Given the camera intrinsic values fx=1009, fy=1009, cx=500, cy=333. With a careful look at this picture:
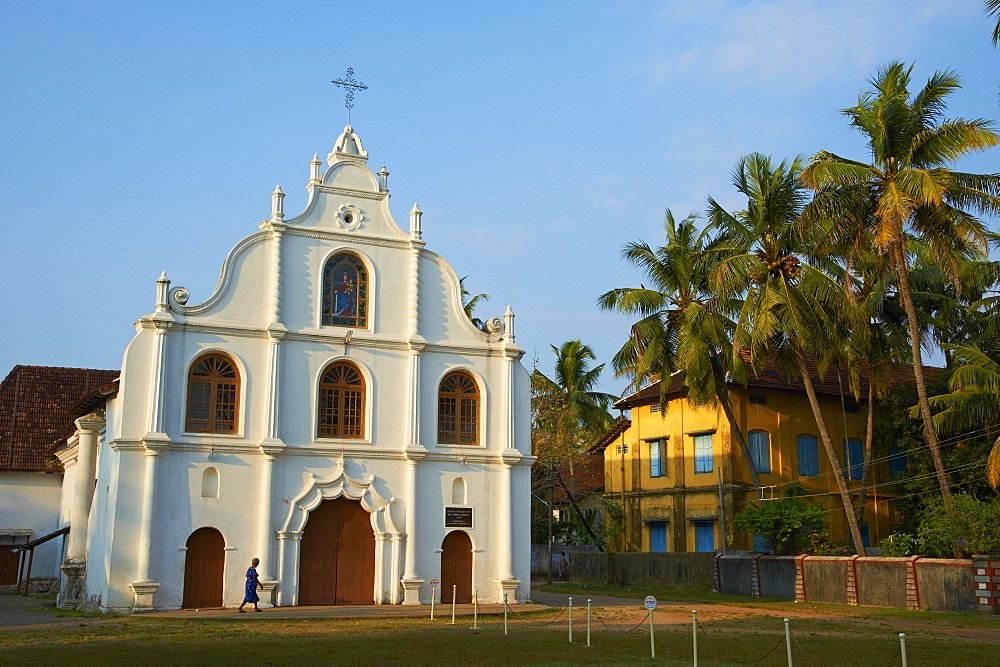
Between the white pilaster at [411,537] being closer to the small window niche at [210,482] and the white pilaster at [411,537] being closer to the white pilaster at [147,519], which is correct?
the small window niche at [210,482]

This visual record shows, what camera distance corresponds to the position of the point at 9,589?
3644cm

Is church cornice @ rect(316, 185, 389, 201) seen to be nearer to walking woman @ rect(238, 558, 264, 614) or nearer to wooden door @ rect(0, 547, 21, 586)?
walking woman @ rect(238, 558, 264, 614)

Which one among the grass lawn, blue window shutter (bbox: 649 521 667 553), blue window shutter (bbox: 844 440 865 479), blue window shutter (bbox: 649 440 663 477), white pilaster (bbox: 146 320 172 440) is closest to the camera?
the grass lawn

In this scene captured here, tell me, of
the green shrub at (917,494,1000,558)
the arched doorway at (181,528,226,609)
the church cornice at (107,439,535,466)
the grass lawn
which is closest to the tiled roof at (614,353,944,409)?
the green shrub at (917,494,1000,558)

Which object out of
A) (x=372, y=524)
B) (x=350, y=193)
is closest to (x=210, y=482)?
(x=372, y=524)

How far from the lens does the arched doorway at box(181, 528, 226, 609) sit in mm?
23078

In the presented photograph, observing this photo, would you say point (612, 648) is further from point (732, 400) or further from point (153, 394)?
point (732, 400)

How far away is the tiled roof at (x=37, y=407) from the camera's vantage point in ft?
118

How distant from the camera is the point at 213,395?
24.1 m

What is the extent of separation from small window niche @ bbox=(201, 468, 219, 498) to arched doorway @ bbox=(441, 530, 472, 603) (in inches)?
228

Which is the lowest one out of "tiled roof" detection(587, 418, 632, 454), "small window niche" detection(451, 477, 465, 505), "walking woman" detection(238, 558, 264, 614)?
"walking woman" detection(238, 558, 264, 614)

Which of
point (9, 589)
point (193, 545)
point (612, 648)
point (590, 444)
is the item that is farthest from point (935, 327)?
point (9, 589)

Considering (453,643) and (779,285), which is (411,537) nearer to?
(453,643)

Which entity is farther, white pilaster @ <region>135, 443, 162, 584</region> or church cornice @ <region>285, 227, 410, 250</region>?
church cornice @ <region>285, 227, 410, 250</region>
